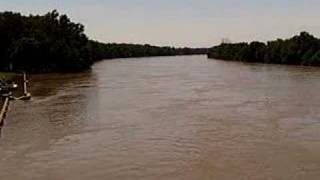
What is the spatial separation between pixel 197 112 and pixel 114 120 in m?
4.02

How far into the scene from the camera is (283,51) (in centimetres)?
7694

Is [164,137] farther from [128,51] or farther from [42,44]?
[128,51]

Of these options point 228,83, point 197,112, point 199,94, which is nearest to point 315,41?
point 228,83

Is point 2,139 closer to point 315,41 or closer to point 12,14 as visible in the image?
point 12,14

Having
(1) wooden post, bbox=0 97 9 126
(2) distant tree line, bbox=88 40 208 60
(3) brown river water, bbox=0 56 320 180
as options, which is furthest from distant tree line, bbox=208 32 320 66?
(1) wooden post, bbox=0 97 9 126

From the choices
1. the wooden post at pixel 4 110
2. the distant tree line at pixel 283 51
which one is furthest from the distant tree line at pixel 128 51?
the wooden post at pixel 4 110

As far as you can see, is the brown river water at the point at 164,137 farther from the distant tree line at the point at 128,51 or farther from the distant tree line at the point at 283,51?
the distant tree line at the point at 128,51

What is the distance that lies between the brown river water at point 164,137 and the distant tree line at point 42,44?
25.5m

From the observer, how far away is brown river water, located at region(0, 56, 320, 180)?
47.2 ft

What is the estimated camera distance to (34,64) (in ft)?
190

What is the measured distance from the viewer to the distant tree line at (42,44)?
57156 mm

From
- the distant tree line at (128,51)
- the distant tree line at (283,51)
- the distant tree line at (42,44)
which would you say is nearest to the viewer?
the distant tree line at (42,44)

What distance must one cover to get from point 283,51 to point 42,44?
33813mm

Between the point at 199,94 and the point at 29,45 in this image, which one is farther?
the point at 29,45
